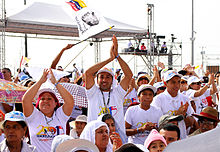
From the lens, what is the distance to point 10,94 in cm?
479

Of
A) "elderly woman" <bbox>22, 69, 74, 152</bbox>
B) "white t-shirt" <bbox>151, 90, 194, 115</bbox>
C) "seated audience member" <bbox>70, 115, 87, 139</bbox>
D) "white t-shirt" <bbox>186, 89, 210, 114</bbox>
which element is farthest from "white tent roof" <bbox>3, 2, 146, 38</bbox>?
"elderly woman" <bbox>22, 69, 74, 152</bbox>

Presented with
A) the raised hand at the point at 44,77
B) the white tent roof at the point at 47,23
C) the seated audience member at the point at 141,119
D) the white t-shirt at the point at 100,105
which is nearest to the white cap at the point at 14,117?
the raised hand at the point at 44,77

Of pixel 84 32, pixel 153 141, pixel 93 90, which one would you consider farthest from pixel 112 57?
pixel 153 141

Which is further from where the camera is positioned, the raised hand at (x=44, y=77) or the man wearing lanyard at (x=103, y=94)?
the man wearing lanyard at (x=103, y=94)

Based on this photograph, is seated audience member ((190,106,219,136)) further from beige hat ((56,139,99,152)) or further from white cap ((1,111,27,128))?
white cap ((1,111,27,128))

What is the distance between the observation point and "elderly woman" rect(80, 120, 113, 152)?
11.3 feet

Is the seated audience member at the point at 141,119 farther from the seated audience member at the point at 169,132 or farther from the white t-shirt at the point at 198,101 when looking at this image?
the white t-shirt at the point at 198,101

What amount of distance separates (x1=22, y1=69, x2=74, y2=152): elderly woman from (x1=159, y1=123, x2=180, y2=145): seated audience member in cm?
109

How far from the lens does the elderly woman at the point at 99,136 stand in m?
3.45

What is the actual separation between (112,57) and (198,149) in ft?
13.3

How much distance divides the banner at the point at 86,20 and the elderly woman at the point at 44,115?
1.41 m

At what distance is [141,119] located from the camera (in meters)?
4.73

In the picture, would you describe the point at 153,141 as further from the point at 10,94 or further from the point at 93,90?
the point at 10,94

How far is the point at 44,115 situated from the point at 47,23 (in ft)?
32.5
